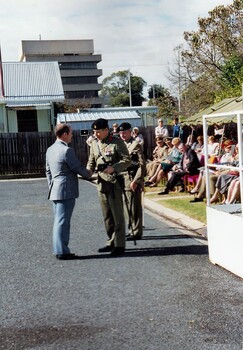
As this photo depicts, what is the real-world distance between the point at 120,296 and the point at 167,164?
10.8 m

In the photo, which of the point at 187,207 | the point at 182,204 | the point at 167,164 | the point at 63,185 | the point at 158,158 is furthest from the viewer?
the point at 158,158

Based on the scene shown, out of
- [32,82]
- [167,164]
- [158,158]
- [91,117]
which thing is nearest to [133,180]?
[167,164]

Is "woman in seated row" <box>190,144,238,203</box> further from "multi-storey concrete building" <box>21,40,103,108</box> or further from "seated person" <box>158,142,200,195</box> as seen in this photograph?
"multi-storey concrete building" <box>21,40,103,108</box>

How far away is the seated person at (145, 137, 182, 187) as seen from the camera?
1597 centimetres

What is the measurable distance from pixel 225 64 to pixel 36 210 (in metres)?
28.6

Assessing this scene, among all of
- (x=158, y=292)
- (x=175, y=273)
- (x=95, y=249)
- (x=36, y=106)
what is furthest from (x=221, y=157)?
(x=36, y=106)

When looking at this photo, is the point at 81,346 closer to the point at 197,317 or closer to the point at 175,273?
the point at 197,317

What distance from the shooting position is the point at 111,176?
8039 mm

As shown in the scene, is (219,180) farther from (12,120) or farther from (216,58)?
(216,58)

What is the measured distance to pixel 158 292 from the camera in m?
6.02

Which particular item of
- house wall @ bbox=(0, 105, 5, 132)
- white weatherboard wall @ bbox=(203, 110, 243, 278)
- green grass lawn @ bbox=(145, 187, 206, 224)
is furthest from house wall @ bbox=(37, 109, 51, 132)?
white weatherboard wall @ bbox=(203, 110, 243, 278)

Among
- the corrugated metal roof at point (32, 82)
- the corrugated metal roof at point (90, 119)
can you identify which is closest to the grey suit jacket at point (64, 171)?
the corrugated metal roof at point (90, 119)

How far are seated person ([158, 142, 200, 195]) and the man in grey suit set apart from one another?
7.07 m

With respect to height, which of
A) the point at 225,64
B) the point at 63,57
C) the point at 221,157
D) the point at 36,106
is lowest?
the point at 221,157
